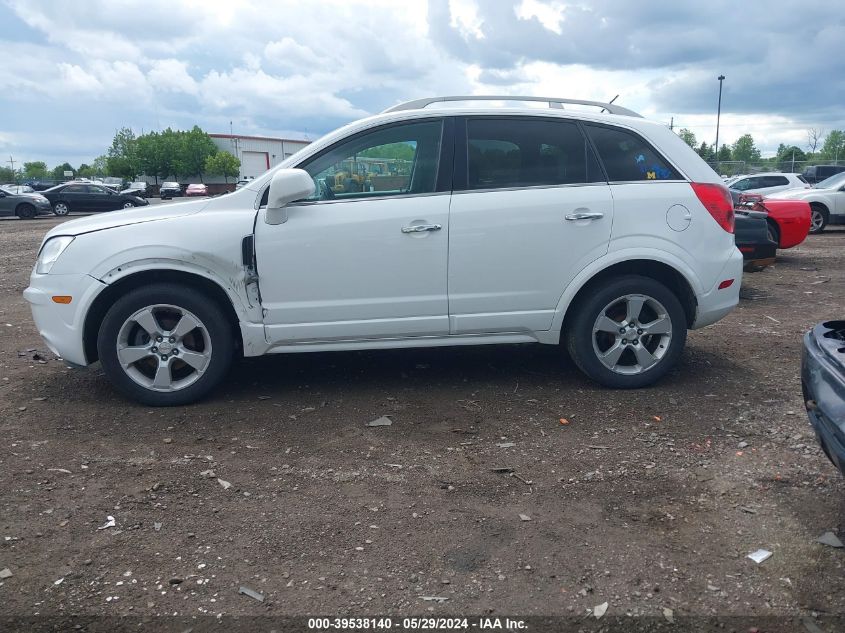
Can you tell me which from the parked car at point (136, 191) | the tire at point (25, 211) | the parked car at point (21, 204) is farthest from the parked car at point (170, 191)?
the tire at point (25, 211)

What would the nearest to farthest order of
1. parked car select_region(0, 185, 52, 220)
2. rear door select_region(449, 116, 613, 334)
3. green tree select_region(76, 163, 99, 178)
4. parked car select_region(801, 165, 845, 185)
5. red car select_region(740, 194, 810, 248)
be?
1. rear door select_region(449, 116, 613, 334)
2. red car select_region(740, 194, 810, 248)
3. parked car select_region(0, 185, 52, 220)
4. parked car select_region(801, 165, 845, 185)
5. green tree select_region(76, 163, 99, 178)

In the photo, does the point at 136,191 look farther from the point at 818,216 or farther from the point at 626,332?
the point at 626,332

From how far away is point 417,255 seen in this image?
4.59 metres

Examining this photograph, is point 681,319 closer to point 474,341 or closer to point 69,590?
point 474,341

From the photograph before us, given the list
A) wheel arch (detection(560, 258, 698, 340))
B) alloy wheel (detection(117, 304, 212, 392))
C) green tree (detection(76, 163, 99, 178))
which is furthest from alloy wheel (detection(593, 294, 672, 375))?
green tree (detection(76, 163, 99, 178))

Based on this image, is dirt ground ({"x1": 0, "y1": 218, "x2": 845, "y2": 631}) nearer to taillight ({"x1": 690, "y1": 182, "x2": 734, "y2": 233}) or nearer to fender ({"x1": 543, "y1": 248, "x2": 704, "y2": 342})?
fender ({"x1": 543, "y1": 248, "x2": 704, "y2": 342})

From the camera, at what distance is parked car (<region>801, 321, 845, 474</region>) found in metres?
2.77

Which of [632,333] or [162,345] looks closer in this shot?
[162,345]

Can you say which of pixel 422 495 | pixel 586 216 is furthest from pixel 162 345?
pixel 586 216

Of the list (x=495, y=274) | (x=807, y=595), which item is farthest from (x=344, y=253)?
(x=807, y=595)

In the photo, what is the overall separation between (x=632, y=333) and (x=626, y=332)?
4 centimetres

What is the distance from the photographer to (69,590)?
108 inches

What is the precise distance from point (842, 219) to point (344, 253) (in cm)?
1497

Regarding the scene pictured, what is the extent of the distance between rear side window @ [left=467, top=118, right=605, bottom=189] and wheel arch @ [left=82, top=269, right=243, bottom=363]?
1.82 metres
